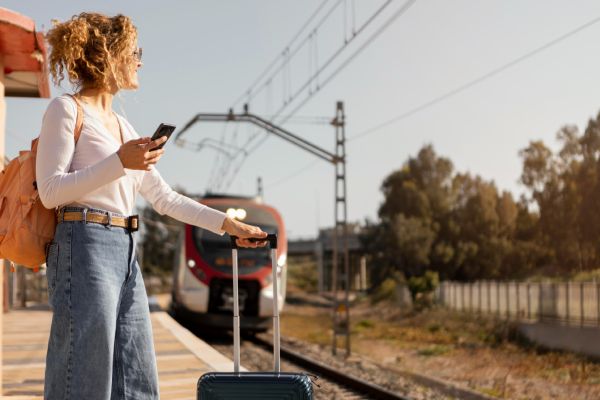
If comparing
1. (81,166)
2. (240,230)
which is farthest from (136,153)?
(240,230)

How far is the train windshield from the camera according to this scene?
51.5 feet

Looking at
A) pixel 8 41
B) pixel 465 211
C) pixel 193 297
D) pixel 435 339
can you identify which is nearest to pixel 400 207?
pixel 465 211

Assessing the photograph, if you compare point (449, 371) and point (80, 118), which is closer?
point (80, 118)

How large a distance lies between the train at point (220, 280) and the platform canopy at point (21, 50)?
341 inches

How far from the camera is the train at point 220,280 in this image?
15570 mm

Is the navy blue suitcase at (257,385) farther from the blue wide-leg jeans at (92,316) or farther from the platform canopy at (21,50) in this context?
the platform canopy at (21,50)

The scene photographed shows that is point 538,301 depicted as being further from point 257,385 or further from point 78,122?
point 78,122

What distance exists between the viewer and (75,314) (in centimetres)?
235

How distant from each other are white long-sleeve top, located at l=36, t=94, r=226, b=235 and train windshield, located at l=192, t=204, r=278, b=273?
1302 cm

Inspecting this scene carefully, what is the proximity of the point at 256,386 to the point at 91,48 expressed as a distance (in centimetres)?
134

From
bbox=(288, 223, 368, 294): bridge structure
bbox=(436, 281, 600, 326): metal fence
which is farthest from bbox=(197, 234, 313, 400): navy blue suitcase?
bbox=(288, 223, 368, 294): bridge structure

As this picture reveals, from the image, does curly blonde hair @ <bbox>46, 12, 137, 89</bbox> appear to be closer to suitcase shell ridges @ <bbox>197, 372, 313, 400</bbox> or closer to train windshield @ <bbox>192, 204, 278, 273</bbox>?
suitcase shell ridges @ <bbox>197, 372, 313, 400</bbox>

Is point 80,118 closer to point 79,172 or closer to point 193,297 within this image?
point 79,172

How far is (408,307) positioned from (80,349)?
38376 mm
